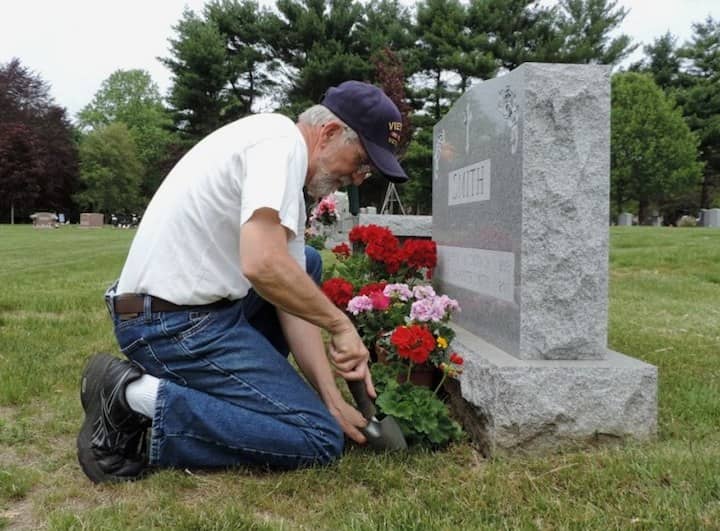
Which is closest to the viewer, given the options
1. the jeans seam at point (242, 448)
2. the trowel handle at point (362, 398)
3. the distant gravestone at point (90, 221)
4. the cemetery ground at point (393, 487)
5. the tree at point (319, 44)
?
the cemetery ground at point (393, 487)

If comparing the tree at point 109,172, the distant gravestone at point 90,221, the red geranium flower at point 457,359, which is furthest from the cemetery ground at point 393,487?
the tree at point 109,172

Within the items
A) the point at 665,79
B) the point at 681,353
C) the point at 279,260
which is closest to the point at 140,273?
the point at 279,260

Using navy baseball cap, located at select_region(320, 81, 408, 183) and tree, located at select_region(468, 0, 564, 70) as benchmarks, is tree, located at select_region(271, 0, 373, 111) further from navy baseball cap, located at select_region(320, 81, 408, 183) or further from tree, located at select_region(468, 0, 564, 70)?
navy baseball cap, located at select_region(320, 81, 408, 183)

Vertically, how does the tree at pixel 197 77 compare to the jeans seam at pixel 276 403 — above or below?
above

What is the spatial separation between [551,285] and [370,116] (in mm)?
984

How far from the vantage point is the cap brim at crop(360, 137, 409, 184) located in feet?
7.22

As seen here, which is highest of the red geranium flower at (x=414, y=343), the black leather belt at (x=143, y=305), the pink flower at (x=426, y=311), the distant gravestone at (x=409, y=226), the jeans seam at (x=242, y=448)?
the distant gravestone at (x=409, y=226)

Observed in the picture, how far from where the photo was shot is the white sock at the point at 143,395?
2.15 metres

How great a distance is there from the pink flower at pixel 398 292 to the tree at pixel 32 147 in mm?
40035

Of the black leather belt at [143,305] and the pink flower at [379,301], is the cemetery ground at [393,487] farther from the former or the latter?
the pink flower at [379,301]

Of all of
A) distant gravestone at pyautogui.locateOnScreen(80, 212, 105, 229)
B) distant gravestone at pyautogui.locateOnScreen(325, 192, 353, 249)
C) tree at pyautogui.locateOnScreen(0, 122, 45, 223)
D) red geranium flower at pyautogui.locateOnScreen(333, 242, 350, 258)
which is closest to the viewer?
red geranium flower at pyautogui.locateOnScreen(333, 242, 350, 258)

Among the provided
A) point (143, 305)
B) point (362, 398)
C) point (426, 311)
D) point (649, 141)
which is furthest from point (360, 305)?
point (649, 141)

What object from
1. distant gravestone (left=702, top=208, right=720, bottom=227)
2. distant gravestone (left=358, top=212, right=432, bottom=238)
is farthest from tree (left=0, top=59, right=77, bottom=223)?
distant gravestone (left=358, top=212, right=432, bottom=238)

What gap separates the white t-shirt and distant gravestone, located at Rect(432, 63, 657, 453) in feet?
3.13
